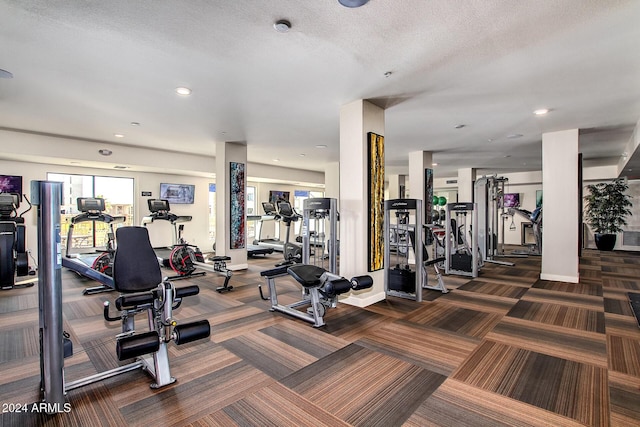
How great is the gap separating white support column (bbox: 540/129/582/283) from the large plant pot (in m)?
6.12

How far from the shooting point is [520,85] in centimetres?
362

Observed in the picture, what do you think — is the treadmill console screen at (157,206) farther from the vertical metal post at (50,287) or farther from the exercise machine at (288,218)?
the vertical metal post at (50,287)

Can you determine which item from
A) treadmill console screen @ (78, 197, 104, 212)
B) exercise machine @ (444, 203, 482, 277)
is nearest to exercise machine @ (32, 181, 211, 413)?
treadmill console screen @ (78, 197, 104, 212)

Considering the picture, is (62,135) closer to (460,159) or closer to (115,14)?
(115,14)

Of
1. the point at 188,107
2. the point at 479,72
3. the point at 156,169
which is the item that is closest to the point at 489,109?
the point at 479,72

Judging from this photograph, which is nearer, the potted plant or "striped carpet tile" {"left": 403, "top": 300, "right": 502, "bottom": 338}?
"striped carpet tile" {"left": 403, "top": 300, "right": 502, "bottom": 338}

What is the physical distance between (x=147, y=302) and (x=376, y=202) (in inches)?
118

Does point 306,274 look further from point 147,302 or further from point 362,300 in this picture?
point 147,302

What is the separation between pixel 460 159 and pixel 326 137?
4414mm

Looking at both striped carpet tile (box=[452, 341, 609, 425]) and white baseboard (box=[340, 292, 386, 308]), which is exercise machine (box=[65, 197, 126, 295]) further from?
striped carpet tile (box=[452, 341, 609, 425])

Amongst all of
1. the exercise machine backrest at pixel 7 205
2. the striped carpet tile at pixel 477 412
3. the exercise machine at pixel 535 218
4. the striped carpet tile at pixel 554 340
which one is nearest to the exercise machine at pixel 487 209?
the exercise machine at pixel 535 218

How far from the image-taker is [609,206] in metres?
9.16

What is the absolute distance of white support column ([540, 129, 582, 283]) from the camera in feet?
17.9

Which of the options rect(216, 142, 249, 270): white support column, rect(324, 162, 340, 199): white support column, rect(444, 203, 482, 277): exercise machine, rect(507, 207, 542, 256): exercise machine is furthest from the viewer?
rect(324, 162, 340, 199): white support column
